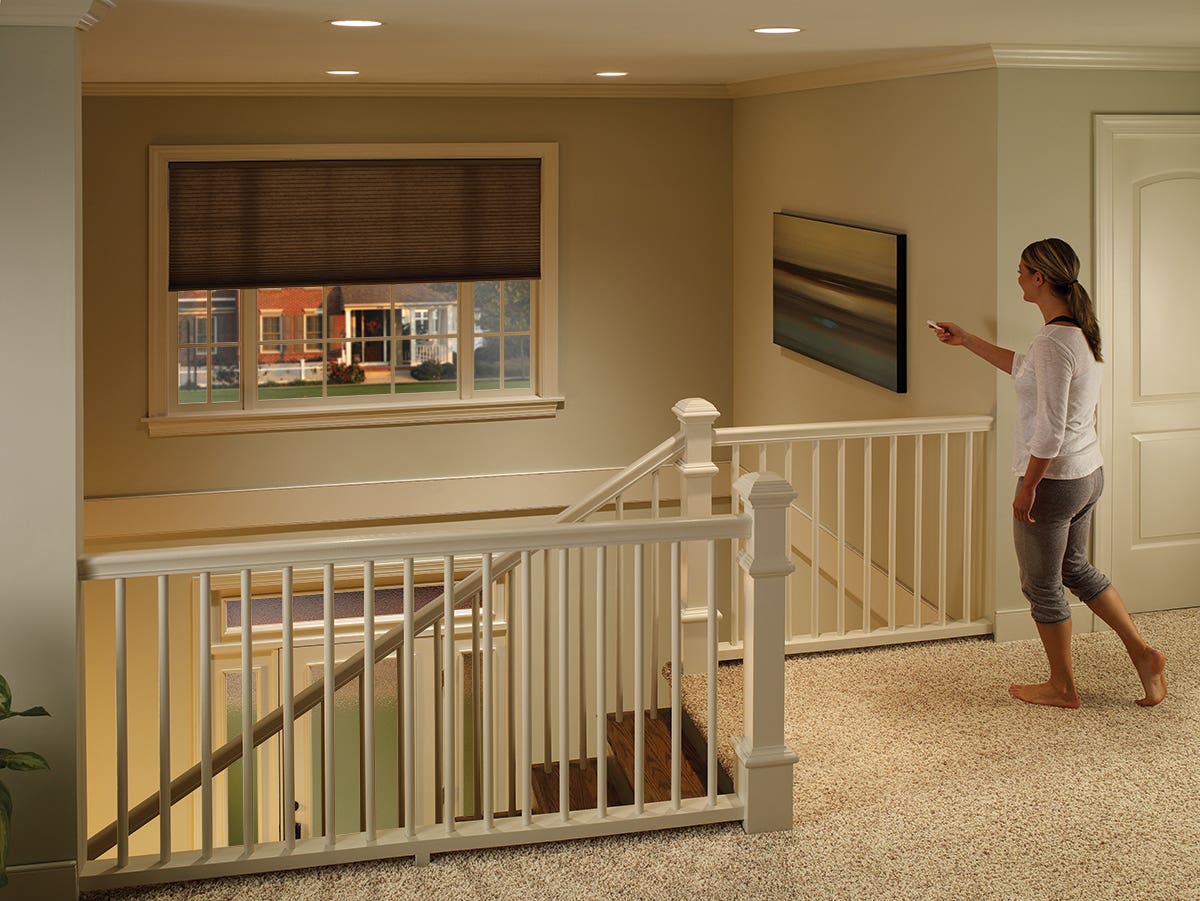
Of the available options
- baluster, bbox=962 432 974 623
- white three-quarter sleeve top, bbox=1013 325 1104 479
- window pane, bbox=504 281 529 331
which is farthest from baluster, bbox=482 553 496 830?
window pane, bbox=504 281 529 331

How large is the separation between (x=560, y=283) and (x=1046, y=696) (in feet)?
12.4

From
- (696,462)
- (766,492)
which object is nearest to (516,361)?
(696,462)

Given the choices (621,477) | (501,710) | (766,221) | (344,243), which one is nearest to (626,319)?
(766,221)

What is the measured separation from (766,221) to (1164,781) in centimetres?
381

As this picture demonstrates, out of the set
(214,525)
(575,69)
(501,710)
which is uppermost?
(575,69)

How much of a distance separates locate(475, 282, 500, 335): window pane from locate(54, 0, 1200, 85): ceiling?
4.97 feet

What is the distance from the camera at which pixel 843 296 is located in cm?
558

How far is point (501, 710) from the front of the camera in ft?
21.8

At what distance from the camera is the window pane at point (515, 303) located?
7172 millimetres

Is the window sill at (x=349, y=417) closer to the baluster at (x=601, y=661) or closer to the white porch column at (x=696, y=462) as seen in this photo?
the white porch column at (x=696, y=462)

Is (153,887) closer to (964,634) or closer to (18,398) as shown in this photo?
(18,398)

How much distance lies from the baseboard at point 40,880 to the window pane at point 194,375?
13.9 ft

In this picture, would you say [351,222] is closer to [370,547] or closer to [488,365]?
[488,365]

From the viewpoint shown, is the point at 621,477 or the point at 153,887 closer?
the point at 153,887
